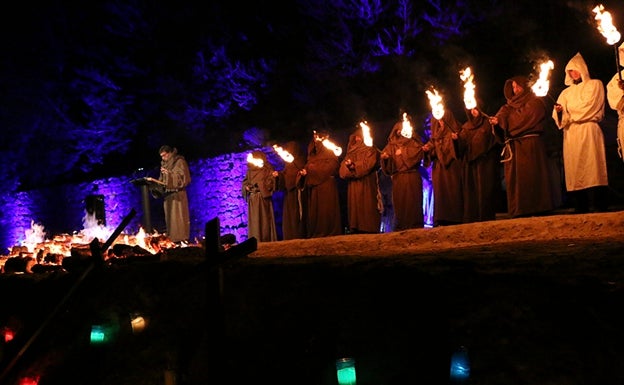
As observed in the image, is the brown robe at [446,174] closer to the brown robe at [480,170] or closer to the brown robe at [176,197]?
the brown robe at [480,170]

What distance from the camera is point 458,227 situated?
Result: 25.0 ft

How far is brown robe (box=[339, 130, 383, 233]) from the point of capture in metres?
10.4

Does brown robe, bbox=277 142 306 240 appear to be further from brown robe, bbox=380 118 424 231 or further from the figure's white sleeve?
the figure's white sleeve

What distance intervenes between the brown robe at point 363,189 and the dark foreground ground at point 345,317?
4.09 meters

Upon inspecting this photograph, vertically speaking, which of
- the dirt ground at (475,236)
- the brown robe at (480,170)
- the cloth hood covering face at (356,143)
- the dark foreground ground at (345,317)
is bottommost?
the dark foreground ground at (345,317)

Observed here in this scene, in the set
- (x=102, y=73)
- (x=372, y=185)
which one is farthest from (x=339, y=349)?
(x=102, y=73)

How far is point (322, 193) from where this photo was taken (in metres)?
11.2

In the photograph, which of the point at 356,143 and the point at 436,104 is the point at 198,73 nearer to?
the point at 356,143

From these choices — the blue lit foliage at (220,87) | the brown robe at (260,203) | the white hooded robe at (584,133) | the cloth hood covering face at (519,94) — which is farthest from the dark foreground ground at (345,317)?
the blue lit foliage at (220,87)

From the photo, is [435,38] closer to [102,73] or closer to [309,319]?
[309,319]

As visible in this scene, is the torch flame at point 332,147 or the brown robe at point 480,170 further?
the torch flame at point 332,147

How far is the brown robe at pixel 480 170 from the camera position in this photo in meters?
8.88

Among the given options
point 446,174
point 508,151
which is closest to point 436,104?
point 446,174

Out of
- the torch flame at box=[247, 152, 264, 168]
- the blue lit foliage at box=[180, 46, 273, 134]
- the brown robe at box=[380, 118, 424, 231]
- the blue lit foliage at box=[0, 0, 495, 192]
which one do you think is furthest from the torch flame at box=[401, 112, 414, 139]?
the blue lit foliage at box=[180, 46, 273, 134]
